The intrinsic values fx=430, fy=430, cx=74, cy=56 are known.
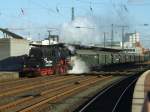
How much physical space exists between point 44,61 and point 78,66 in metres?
13.5

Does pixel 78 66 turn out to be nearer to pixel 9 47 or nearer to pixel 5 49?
A: pixel 9 47

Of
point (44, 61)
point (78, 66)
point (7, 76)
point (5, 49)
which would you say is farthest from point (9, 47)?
point (7, 76)

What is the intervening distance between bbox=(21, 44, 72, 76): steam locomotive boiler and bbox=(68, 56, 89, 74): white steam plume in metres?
5.79

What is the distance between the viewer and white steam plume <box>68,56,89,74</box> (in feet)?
169

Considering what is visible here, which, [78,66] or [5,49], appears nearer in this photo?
[5,49]

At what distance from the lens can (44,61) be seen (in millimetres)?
41406

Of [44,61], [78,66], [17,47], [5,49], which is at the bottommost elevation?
[78,66]

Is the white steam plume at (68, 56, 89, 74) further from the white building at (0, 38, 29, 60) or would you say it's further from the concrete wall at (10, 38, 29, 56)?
the white building at (0, 38, 29, 60)

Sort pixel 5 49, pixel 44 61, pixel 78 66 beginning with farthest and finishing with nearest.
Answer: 1. pixel 78 66
2. pixel 5 49
3. pixel 44 61

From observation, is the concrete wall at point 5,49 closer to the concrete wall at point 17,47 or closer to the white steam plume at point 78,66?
the concrete wall at point 17,47

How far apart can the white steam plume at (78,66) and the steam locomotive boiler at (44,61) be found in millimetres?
5793

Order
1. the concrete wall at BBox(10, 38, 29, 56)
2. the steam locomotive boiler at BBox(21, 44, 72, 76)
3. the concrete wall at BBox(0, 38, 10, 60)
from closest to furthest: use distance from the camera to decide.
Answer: the steam locomotive boiler at BBox(21, 44, 72, 76) < the concrete wall at BBox(0, 38, 10, 60) < the concrete wall at BBox(10, 38, 29, 56)

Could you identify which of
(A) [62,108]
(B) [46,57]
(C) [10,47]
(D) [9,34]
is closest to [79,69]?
(C) [10,47]

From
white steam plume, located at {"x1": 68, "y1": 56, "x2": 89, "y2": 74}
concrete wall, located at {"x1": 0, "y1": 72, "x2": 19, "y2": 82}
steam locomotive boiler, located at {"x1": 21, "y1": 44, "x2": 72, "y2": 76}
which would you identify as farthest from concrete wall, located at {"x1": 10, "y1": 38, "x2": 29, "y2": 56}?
concrete wall, located at {"x1": 0, "y1": 72, "x2": 19, "y2": 82}
